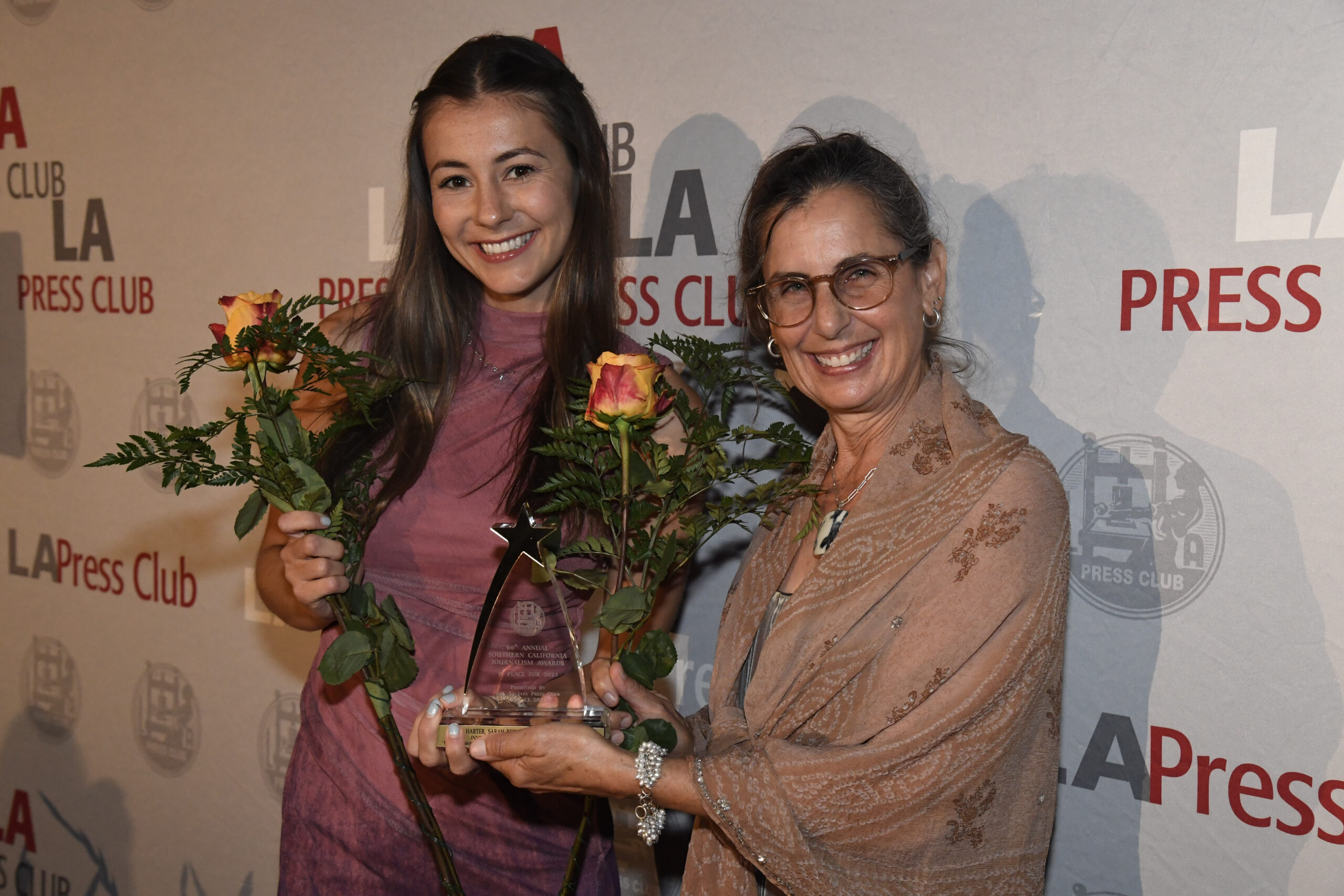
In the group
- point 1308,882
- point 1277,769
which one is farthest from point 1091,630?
point 1308,882

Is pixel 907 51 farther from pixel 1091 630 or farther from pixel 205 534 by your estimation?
pixel 205 534

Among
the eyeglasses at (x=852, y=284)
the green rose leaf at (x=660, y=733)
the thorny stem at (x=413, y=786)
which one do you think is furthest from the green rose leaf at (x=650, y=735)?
the eyeglasses at (x=852, y=284)

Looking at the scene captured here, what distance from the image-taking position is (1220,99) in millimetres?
1328

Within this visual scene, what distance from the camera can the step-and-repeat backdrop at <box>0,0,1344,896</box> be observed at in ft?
4.34

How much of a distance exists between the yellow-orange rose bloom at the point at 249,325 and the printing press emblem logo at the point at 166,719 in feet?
5.51

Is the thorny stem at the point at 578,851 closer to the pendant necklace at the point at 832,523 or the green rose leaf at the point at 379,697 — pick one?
the green rose leaf at the point at 379,697

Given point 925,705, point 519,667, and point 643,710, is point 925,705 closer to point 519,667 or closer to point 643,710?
point 643,710

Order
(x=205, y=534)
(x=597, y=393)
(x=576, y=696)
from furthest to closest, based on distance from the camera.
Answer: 1. (x=205, y=534)
2. (x=576, y=696)
3. (x=597, y=393)

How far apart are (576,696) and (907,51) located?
1.04 meters

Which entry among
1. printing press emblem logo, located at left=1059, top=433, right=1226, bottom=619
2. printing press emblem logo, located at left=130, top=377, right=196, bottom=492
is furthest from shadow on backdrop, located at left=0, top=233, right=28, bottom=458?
printing press emblem logo, located at left=1059, top=433, right=1226, bottom=619

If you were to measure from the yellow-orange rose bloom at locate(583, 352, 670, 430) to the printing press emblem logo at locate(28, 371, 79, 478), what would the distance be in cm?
208

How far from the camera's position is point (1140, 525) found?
142 centimetres

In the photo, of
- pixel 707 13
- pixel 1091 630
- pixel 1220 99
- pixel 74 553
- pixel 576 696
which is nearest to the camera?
pixel 576 696

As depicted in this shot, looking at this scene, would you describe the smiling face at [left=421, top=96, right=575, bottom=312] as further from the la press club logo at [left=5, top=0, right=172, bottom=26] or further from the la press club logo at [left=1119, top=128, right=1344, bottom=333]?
the la press club logo at [left=5, top=0, right=172, bottom=26]
